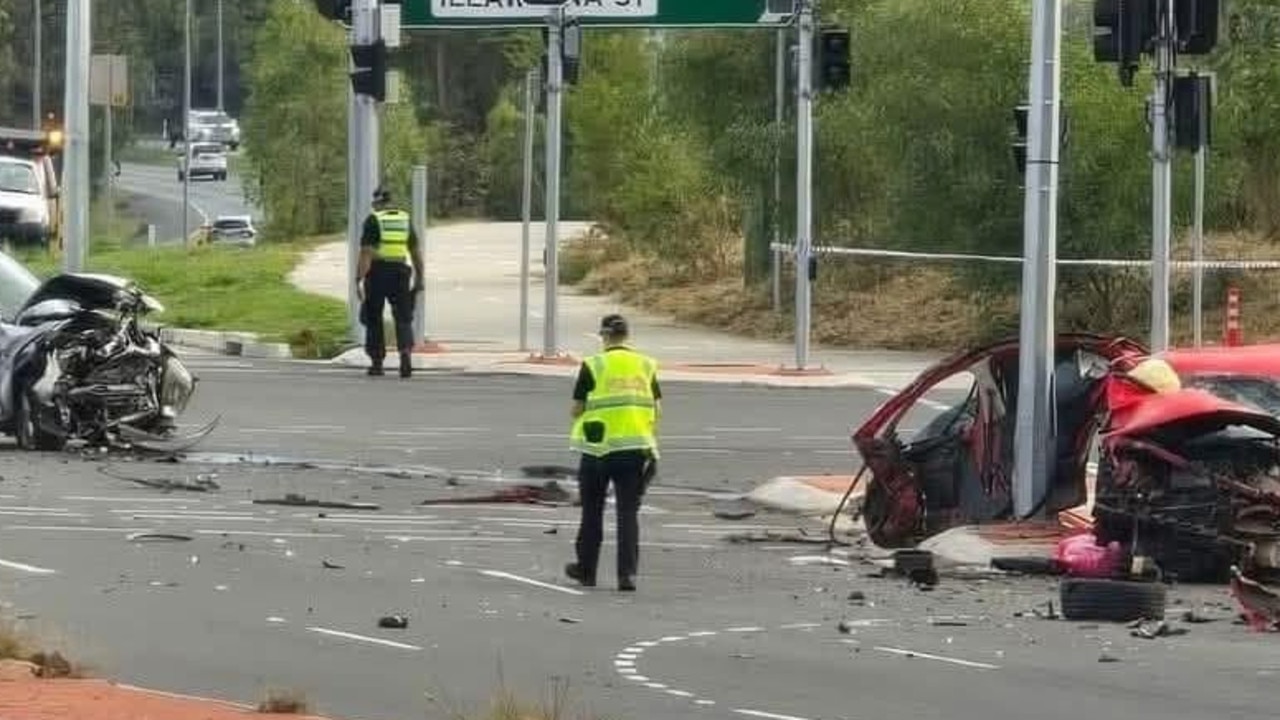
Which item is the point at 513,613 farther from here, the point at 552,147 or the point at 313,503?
the point at 552,147

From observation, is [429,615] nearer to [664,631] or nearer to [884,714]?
[664,631]

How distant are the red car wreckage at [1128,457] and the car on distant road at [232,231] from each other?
56.4 meters

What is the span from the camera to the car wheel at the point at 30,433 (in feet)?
80.2

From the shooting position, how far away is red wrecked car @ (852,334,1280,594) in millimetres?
17609

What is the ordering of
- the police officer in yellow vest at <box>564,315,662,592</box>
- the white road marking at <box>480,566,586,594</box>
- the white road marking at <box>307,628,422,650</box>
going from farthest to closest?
1. the police officer in yellow vest at <box>564,315,662,592</box>
2. the white road marking at <box>480,566,586,594</box>
3. the white road marking at <box>307,628,422,650</box>

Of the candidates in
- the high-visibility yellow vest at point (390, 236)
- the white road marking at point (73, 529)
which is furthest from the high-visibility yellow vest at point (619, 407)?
the high-visibility yellow vest at point (390, 236)

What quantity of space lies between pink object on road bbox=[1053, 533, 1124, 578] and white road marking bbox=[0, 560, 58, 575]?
6064mm

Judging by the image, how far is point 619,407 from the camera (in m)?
17.6

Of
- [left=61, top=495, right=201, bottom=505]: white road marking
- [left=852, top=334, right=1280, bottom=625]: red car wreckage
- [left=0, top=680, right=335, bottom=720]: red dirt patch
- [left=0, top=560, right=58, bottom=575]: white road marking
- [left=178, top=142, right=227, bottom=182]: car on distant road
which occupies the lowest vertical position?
[left=61, top=495, right=201, bottom=505]: white road marking

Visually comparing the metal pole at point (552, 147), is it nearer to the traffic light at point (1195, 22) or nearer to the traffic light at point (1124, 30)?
the traffic light at point (1124, 30)

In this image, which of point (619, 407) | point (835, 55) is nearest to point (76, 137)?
point (835, 55)

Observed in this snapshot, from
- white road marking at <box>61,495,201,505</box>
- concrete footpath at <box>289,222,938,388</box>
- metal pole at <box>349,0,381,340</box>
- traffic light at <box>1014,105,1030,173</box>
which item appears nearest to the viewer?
white road marking at <box>61,495,201,505</box>

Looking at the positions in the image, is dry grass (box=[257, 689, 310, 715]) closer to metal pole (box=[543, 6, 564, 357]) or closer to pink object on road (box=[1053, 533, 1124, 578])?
pink object on road (box=[1053, 533, 1124, 578])

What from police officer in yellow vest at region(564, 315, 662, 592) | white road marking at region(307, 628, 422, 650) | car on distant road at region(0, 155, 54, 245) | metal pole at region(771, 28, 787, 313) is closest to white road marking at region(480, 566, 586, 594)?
police officer in yellow vest at region(564, 315, 662, 592)
